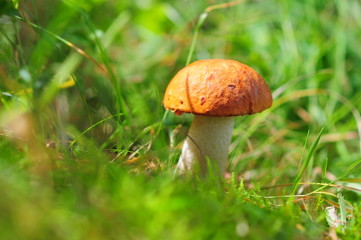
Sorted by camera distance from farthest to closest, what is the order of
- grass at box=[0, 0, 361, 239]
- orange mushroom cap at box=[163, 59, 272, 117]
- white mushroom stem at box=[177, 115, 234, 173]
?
white mushroom stem at box=[177, 115, 234, 173] < orange mushroom cap at box=[163, 59, 272, 117] < grass at box=[0, 0, 361, 239]

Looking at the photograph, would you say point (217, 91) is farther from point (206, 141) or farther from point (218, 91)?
point (206, 141)

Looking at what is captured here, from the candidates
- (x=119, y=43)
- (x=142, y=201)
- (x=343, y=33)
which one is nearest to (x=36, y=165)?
(x=142, y=201)

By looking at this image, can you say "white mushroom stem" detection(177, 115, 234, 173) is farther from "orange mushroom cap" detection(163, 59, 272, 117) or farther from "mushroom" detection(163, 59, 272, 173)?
"orange mushroom cap" detection(163, 59, 272, 117)

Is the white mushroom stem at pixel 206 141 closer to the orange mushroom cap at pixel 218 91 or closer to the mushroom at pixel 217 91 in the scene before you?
the mushroom at pixel 217 91

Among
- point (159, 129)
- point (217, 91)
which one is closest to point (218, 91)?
point (217, 91)

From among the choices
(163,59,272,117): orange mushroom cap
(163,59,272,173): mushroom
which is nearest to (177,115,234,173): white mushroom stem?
(163,59,272,173): mushroom

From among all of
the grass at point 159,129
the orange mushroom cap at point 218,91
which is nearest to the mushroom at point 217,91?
the orange mushroom cap at point 218,91
